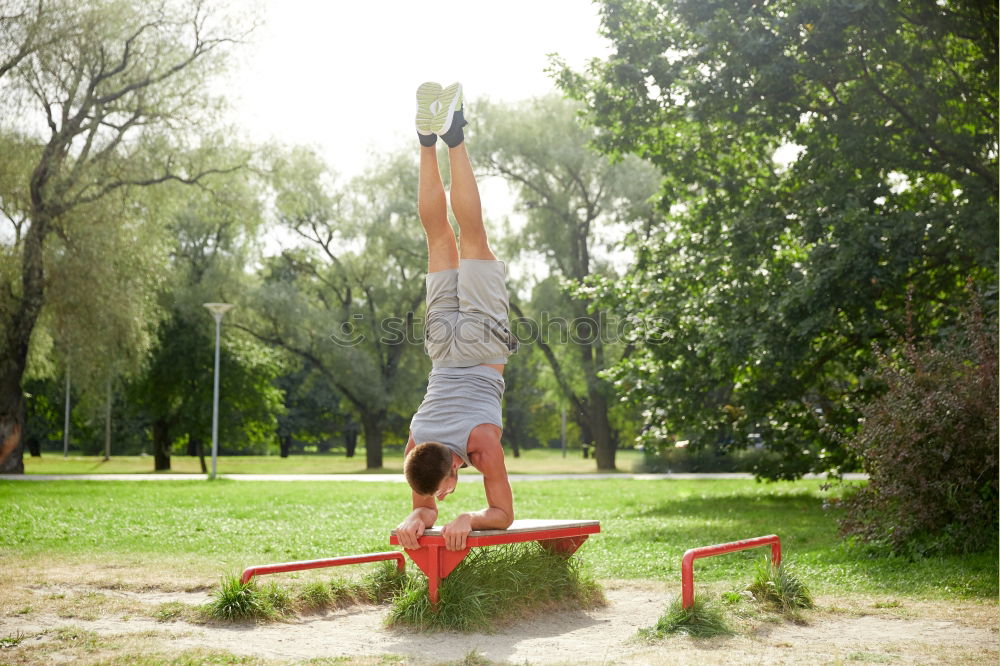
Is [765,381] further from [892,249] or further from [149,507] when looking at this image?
[149,507]

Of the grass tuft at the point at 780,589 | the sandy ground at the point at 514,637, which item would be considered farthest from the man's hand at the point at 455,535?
the grass tuft at the point at 780,589

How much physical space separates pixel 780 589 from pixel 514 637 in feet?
7.15

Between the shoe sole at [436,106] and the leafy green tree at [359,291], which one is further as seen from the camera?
the leafy green tree at [359,291]

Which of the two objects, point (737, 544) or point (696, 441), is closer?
point (737, 544)

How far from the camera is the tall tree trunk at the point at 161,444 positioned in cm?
3619

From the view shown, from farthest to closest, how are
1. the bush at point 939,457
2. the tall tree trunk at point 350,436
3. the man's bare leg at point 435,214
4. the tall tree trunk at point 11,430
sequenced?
the tall tree trunk at point 350,436 → the tall tree trunk at point 11,430 → the bush at point 939,457 → the man's bare leg at point 435,214

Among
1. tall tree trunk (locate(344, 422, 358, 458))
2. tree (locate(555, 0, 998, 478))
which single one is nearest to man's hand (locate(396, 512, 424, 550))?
tree (locate(555, 0, 998, 478))

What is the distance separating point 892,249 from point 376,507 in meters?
9.72

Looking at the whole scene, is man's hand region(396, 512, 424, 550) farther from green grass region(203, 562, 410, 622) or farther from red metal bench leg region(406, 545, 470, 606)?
green grass region(203, 562, 410, 622)

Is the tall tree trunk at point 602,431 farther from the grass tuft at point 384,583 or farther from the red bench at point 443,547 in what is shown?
the red bench at point 443,547

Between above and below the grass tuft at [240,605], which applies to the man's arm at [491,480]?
above

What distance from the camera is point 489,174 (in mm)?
34531

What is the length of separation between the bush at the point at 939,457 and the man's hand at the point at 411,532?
5296mm

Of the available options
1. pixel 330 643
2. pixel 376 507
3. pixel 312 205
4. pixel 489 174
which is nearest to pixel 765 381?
pixel 376 507
